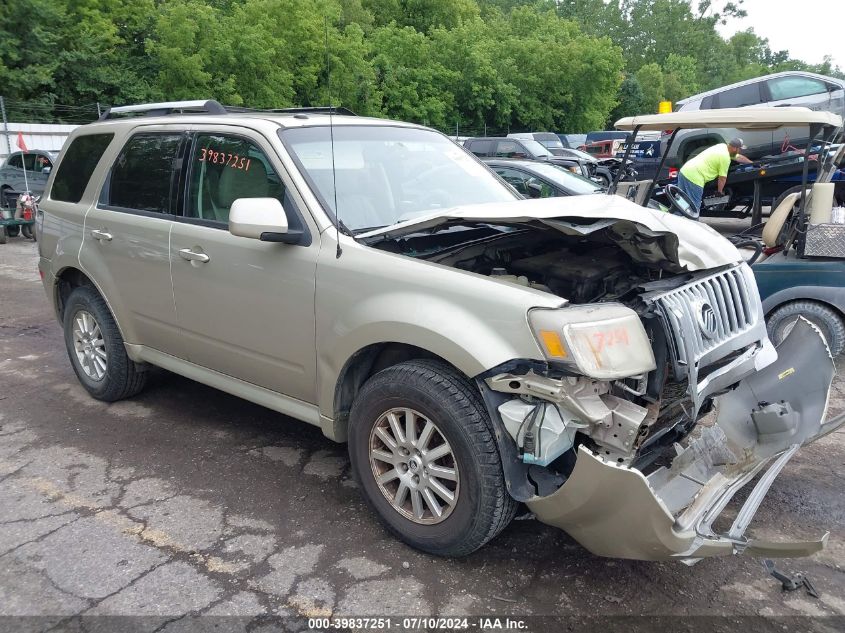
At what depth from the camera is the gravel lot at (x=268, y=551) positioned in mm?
2811

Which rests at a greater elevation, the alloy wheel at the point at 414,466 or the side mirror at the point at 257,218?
the side mirror at the point at 257,218

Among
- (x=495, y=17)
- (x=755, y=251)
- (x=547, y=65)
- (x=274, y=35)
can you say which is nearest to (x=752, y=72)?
(x=495, y=17)

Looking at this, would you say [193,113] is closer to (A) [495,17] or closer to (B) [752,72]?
(A) [495,17]

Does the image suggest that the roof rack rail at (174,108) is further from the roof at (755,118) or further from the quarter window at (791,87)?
the quarter window at (791,87)

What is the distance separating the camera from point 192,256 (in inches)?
154

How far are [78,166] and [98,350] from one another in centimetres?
134

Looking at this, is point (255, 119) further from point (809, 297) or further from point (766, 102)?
point (766, 102)

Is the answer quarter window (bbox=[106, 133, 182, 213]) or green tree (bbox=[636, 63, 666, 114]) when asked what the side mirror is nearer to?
quarter window (bbox=[106, 133, 182, 213])

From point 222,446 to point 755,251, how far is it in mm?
4339

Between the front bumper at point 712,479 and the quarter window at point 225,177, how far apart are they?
6.85ft

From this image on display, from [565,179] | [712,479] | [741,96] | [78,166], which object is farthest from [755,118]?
[741,96]

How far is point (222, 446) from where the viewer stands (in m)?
4.31

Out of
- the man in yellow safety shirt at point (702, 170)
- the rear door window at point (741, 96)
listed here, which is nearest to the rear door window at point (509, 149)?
the rear door window at point (741, 96)

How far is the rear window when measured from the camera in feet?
15.8
